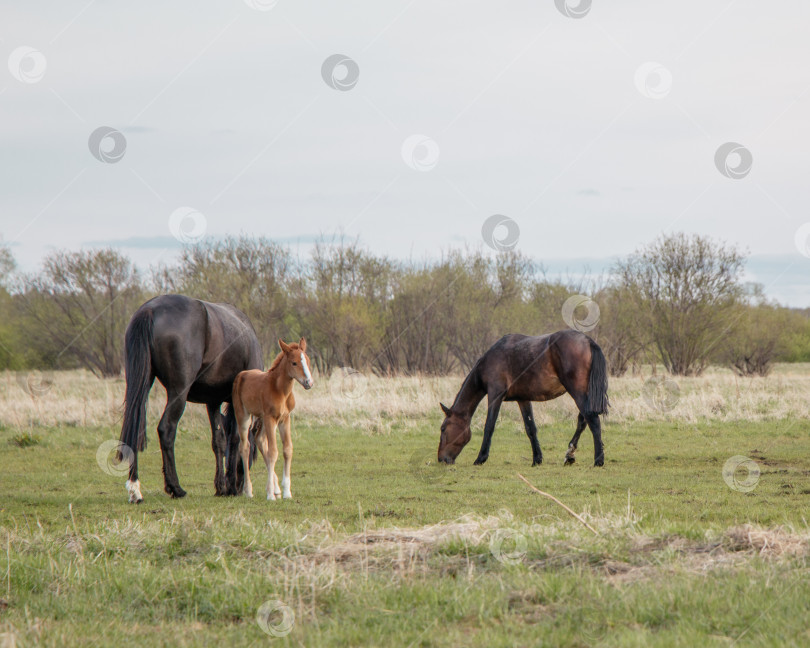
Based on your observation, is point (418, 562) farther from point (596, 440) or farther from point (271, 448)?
point (596, 440)

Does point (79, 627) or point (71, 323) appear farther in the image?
point (71, 323)

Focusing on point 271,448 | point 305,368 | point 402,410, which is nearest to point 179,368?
point 271,448

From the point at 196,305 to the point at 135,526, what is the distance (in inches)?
146

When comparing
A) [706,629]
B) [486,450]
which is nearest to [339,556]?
[706,629]

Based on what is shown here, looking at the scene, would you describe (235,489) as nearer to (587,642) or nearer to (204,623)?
(204,623)

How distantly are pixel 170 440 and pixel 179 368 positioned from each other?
839mm

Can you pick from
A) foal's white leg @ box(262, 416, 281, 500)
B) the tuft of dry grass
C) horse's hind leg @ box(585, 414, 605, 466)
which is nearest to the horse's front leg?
horse's hind leg @ box(585, 414, 605, 466)

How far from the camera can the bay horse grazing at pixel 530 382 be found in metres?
13.2

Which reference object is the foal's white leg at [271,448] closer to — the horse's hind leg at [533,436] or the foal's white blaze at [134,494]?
the foal's white blaze at [134,494]

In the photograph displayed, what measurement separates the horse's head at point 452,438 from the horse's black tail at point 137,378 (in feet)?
17.9

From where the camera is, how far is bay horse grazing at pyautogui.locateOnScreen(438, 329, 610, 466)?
13.2m

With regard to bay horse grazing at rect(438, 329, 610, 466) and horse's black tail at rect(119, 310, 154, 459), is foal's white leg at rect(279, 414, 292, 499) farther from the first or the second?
bay horse grazing at rect(438, 329, 610, 466)

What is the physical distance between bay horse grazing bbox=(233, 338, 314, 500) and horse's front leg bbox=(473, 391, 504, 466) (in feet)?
13.7

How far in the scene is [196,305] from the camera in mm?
10008
